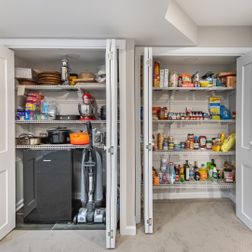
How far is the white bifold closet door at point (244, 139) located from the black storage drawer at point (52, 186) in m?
2.07

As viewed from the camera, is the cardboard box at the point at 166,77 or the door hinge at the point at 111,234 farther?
the cardboard box at the point at 166,77

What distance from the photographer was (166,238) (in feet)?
7.36

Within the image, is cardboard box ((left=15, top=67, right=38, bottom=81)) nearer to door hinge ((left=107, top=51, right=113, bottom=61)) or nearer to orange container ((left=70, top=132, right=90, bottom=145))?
orange container ((left=70, top=132, right=90, bottom=145))

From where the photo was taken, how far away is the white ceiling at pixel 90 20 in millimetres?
1660

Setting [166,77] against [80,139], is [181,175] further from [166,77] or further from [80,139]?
[80,139]

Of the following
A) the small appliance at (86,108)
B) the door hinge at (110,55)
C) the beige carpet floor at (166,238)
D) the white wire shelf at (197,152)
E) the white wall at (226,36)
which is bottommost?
the beige carpet floor at (166,238)

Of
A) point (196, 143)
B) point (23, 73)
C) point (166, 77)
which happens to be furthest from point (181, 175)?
point (23, 73)

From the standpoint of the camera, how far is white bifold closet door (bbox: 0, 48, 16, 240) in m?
2.27

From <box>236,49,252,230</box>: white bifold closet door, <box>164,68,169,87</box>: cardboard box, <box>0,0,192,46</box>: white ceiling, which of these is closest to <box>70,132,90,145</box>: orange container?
<box>0,0,192,46</box>: white ceiling

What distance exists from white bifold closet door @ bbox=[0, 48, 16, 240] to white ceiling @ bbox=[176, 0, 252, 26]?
1906 mm

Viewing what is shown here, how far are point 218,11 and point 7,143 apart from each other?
2.66m

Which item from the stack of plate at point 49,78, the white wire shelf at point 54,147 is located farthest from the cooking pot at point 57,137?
the stack of plate at point 49,78

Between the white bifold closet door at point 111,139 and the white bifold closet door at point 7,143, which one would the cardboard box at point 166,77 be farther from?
the white bifold closet door at point 7,143

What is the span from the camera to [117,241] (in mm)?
2193
